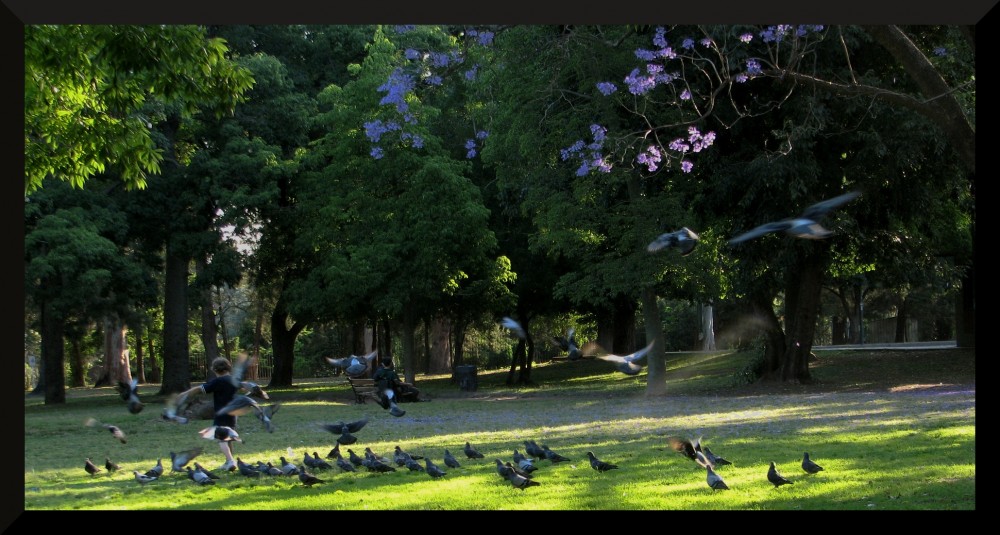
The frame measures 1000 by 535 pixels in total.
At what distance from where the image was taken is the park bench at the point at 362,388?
21.2 metres

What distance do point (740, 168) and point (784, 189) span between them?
0.92 metres

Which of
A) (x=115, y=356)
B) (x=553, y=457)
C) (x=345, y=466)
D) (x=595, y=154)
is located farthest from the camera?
(x=115, y=356)

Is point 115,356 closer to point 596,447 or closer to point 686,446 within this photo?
point 596,447

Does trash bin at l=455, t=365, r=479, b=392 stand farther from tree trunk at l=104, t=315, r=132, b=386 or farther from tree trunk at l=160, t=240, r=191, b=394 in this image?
tree trunk at l=104, t=315, r=132, b=386

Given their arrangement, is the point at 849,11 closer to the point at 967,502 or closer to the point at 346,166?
the point at 967,502

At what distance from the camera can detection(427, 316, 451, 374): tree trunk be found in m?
35.2

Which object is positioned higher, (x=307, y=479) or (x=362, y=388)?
(x=307, y=479)

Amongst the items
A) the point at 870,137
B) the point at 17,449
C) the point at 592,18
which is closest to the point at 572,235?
the point at 870,137

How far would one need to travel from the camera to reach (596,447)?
11.4m

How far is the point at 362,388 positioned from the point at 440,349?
46.2 ft

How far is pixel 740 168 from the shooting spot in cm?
1798

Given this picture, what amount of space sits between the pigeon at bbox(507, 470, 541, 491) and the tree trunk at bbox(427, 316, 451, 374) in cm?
2640

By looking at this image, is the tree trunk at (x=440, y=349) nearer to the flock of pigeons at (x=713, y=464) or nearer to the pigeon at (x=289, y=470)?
the pigeon at (x=289, y=470)

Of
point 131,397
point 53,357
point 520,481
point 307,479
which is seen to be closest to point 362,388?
point 53,357
